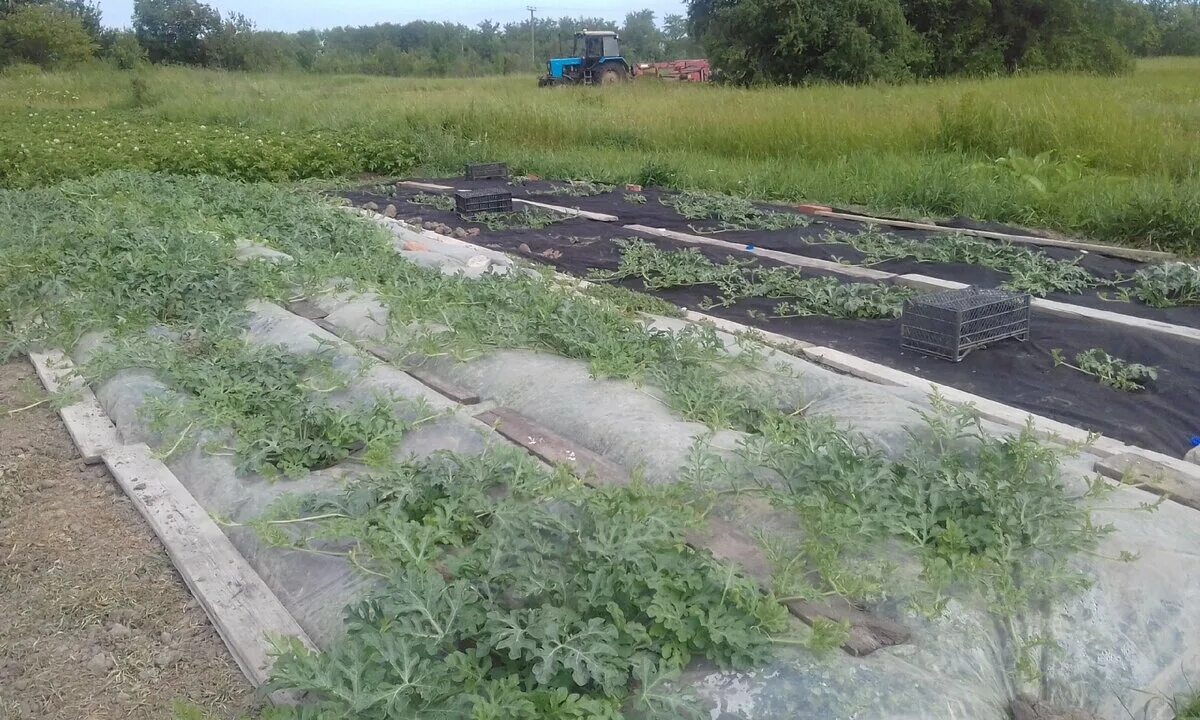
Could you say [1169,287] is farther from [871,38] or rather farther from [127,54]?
[127,54]

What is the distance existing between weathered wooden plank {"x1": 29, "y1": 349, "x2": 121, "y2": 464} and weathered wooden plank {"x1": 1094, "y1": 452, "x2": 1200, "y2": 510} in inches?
155

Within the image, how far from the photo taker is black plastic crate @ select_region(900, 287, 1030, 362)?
465cm

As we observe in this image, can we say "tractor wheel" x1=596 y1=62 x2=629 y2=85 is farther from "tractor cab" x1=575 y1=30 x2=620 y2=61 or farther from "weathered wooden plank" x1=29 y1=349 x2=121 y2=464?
"weathered wooden plank" x1=29 y1=349 x2=121 y2=464

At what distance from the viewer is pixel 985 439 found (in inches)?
119

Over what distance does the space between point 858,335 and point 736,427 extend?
1917mm

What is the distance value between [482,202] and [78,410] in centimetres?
567

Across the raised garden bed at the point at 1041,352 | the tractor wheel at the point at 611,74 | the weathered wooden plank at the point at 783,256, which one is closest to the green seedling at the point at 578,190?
the weathered wooden plank at the point at 783,256

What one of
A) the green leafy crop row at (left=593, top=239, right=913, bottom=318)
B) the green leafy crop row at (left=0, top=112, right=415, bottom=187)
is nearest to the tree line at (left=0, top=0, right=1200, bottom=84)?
the green leafy crop row at (left=0, top=112, right=415, bottom=187)

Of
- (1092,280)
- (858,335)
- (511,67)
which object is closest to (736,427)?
(858,335)

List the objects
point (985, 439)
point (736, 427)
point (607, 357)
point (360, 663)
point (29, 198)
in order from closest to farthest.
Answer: point (360, 663), point (985, 439), point (736, 427), point (607, 357), point (29, 198)

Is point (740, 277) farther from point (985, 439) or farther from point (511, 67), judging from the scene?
point (511, 67)

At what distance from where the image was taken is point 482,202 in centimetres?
941

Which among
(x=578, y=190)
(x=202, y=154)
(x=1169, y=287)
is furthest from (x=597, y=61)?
(x=1169, y=287)

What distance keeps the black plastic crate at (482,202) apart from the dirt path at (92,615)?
5980mm
